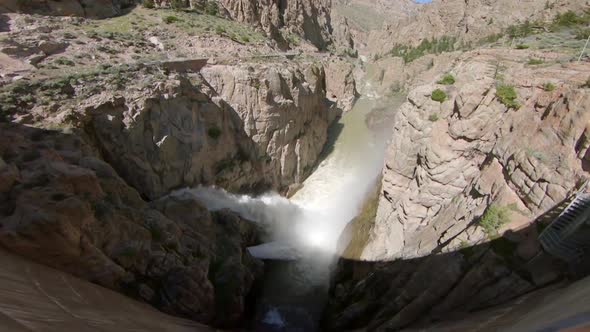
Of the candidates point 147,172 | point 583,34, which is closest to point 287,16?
point 583,34

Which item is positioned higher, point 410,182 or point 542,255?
point 542,255

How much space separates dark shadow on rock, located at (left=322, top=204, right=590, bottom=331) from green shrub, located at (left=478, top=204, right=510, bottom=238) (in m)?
0.35

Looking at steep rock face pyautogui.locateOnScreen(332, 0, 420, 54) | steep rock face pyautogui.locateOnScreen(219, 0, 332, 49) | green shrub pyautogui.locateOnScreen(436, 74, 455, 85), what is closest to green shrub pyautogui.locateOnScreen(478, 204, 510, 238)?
green shrub pyautogui.locateOnScreen(436, 74, 455, 85)

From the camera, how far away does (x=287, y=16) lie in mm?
55156

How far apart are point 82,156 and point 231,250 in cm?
876

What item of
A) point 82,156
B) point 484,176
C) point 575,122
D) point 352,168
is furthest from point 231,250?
point 352,168

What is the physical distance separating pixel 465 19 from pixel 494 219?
69.8 m

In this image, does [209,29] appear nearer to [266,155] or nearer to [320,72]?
[320,72]

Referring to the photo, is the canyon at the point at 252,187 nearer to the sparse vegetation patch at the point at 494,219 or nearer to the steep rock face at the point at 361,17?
the sparse vegetation patch at the point at 494,219

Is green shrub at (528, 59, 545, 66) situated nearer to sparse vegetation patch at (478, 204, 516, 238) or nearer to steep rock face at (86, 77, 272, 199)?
sparse vegetation patch at (478, 204, 516, 238)

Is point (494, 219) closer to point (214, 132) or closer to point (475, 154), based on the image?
point (475, 154)

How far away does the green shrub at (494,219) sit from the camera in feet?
31.6

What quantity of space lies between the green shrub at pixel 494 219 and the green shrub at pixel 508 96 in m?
4.67

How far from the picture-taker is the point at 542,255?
8.30 meters
